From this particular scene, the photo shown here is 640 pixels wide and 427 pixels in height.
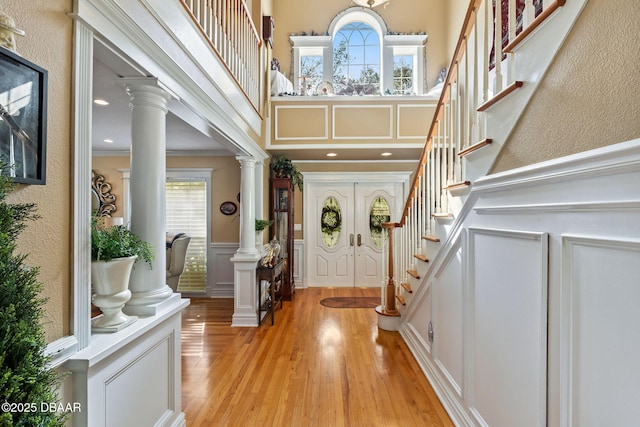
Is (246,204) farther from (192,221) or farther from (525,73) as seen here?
(525,73)

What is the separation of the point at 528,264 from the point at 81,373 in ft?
5.89

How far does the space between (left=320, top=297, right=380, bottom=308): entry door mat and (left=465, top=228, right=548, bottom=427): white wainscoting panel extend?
9.35 feet

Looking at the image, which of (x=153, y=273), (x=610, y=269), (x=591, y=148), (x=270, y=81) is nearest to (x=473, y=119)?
(x=591, y=148)

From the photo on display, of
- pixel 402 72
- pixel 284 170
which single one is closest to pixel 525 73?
pixel 284 170

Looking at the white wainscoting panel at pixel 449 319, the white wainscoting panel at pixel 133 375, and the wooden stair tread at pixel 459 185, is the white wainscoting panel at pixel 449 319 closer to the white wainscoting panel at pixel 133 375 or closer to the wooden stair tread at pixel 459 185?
the wooden stair tread at pixel 459 185

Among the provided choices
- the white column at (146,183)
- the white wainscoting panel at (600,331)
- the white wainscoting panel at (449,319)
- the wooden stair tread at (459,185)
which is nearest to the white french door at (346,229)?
the white wainscoting panel at (449,319)

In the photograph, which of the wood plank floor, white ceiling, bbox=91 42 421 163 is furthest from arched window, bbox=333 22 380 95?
the wood plank floor

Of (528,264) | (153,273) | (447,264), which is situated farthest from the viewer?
(447,264)

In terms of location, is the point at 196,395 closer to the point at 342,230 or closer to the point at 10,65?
the point at 10,65

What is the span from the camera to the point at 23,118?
930 mm

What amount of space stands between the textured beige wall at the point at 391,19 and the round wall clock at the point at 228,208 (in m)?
2.61

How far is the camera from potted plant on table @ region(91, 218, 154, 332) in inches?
52.3

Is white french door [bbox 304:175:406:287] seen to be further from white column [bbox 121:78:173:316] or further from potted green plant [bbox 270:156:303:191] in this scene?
white column [bbox 121:78:173:316]

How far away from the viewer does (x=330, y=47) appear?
228 inches
